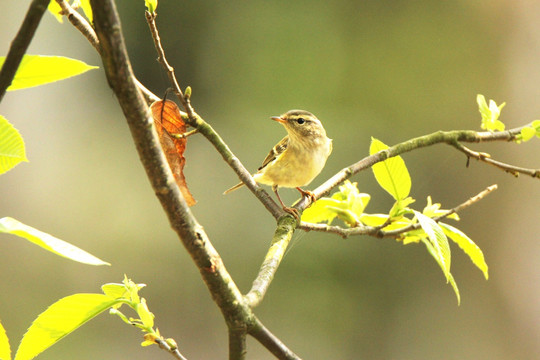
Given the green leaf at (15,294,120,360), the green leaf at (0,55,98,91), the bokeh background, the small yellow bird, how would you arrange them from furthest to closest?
the bokeh background → the small yellow bird → the green leaf at (15,294,120,360) → the green leaf at (0,55,98,91)

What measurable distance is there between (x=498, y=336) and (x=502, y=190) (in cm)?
132

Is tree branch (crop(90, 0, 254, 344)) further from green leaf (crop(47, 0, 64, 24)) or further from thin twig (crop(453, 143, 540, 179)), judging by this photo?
thin twig (crop(453, 143, 540, 179))

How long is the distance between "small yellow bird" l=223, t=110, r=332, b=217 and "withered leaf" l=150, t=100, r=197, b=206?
1.18 m

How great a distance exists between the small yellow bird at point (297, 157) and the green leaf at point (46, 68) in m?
1.54

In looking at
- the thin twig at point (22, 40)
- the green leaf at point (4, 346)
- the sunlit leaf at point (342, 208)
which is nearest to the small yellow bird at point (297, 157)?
the sunlit leaf at point (342, 208)

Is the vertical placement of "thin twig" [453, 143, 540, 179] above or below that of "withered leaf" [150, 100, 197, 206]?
below

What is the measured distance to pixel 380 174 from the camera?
109 centimetres

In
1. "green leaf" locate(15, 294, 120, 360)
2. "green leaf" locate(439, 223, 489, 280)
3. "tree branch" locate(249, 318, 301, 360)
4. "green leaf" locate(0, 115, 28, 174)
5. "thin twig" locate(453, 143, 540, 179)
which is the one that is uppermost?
"green leaf" locate(0, 115, 28, 174)

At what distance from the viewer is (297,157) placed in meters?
2.22

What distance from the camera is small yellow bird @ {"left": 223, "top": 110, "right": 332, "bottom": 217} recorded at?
218 cm

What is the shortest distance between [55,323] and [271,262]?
0.94 ft

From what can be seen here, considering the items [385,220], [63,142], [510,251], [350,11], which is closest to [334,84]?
[350,11]

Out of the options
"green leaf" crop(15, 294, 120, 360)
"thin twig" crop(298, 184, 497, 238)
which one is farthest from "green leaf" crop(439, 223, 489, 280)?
"green leaf" crop(15, 294, 120, 360)

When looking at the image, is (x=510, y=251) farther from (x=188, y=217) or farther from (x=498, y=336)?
(x=188, y=217)
